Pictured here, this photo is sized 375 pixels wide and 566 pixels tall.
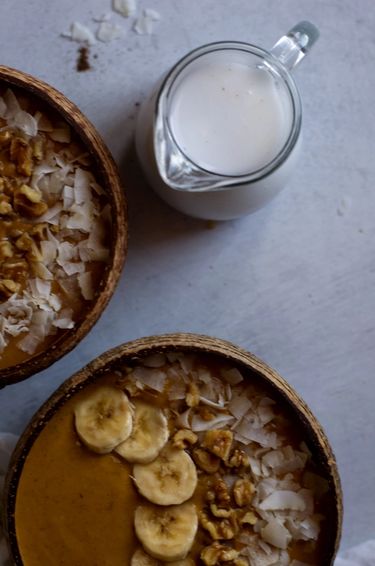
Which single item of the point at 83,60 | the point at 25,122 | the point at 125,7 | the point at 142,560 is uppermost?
the point at 125,7

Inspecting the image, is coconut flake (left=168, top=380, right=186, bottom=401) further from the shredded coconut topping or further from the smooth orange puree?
the smooth orange puree

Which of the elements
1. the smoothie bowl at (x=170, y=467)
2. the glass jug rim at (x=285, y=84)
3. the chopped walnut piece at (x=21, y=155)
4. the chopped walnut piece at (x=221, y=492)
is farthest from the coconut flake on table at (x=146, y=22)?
the chopped walnut piece at (x=221, y=492)

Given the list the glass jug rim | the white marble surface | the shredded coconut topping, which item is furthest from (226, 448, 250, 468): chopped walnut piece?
the glass jug rim

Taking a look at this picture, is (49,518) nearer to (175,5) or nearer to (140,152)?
(140,152)

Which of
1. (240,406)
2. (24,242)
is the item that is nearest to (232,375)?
(240,406)

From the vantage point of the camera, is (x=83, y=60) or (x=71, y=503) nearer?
(x=71, y=503)

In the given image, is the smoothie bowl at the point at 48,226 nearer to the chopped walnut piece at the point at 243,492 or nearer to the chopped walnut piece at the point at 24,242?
the chopped walnut piece at the point at 24,242

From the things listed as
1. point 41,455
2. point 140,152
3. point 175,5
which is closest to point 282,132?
point 140,152

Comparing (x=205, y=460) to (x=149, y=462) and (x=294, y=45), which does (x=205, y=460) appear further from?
(x=294, y=45)
